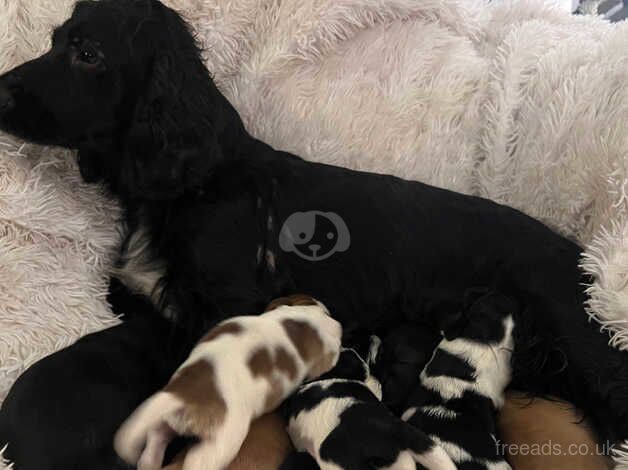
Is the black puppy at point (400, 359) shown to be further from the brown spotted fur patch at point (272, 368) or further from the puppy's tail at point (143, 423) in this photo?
the puppy's tail at point (143, 423)

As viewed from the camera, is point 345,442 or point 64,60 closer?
point 345,442

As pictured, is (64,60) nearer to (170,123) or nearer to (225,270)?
(170,123)

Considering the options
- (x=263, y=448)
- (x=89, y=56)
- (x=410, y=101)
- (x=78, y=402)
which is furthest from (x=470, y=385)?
(x=89, y=56)

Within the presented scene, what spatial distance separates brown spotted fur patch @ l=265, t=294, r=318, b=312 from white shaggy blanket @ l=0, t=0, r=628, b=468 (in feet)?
1.14

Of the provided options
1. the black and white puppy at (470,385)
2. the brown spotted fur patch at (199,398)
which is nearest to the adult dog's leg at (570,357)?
the black and white puppy at (470,385)

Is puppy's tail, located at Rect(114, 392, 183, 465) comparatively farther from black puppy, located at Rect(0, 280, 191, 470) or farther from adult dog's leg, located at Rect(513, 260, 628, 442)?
adult dog's leg, located at Rect(513, 260, 628, 442)

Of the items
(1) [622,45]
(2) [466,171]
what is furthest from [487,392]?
(1) [622,45]

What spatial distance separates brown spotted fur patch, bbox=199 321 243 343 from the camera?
110 centimetres

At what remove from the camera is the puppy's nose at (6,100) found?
1244mm

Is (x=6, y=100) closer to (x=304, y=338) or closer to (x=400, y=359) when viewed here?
(x=304, y=338)

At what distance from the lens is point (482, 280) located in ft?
4.90

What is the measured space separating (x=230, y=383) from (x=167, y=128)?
59cm

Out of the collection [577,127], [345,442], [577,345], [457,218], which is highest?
[577,127]

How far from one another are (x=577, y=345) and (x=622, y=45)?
774 millimetres
